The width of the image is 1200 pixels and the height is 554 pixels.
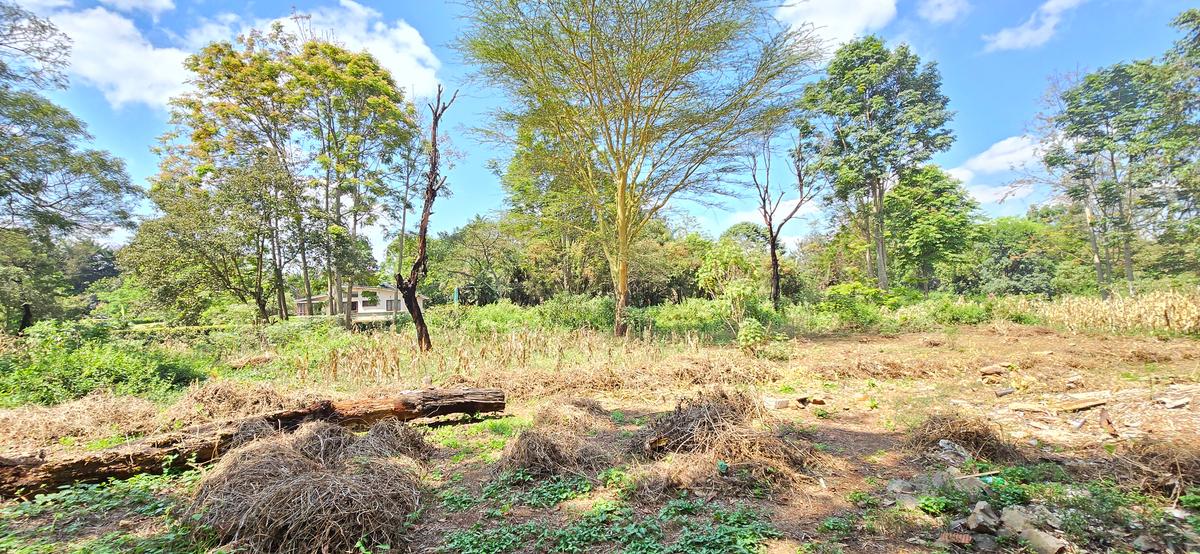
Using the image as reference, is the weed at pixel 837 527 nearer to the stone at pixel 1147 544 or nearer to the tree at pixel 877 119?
the stone at pixel 1147 544

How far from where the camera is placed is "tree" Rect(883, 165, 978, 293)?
17.5 metres

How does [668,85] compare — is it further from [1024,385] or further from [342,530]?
[342,530]

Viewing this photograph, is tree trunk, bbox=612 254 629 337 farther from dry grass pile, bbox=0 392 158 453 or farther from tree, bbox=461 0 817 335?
dry grass pile, bbox=0 392 158 453

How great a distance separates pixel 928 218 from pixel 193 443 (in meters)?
21.8

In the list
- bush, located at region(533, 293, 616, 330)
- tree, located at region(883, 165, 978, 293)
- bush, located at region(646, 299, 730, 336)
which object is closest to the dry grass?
bush, located at region(646, 299, 730, 336)

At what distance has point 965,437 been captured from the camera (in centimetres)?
344

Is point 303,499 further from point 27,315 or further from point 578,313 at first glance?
point 27,315

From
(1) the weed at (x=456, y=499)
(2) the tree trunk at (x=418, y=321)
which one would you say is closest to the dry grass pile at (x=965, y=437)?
(1) the weed at (x=456, y=499)

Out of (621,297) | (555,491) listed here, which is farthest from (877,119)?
(555,491)

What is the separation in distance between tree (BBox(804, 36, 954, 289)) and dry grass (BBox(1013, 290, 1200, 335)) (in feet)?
25.9

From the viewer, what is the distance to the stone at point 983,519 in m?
2.26

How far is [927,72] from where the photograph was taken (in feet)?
61.6

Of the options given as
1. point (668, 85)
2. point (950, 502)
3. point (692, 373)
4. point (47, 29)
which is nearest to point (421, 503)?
point (950, 502)

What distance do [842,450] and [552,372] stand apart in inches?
168
